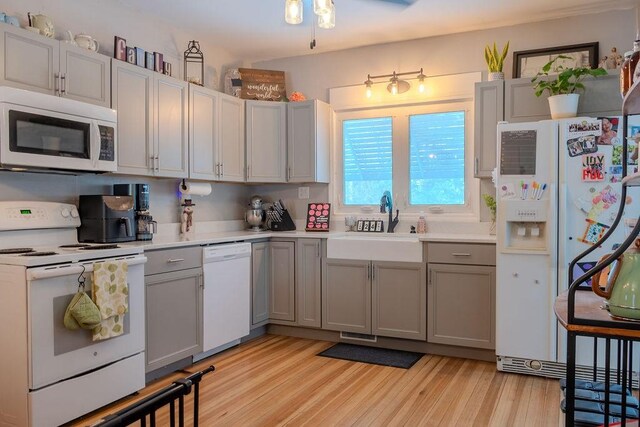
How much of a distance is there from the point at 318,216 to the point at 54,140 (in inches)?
94.1

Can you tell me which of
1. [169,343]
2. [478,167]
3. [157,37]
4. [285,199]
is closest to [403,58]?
[478,167]

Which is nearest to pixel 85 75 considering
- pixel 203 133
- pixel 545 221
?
pixel 203 133

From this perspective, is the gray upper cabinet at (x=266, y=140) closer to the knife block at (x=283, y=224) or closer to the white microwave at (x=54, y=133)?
the knife block at (x=283, y=224)

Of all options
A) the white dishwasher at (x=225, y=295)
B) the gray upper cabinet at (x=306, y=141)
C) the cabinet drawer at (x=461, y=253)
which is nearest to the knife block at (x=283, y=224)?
the gray upper cabinet at (x=306, y=141)

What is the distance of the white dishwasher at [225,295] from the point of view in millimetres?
3523

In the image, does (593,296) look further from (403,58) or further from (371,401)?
(403,58)

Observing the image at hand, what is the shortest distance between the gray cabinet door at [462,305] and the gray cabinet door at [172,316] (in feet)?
5.65

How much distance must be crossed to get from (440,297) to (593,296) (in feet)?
7.17

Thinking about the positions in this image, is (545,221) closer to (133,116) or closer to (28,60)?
(133,116)

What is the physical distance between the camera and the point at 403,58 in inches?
171

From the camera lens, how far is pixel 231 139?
4.23m

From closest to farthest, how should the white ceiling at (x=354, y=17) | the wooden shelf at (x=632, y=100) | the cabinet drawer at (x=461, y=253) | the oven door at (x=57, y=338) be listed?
the wooden shelf at (x=632, y=100) → the oven door at (x=57, y=338) → the cabinet drawer at (x=461, y=253) → the white ceiling at (x=354, y=17)

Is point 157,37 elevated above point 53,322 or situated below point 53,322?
above

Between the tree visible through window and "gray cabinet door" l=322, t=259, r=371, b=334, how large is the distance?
886mm
